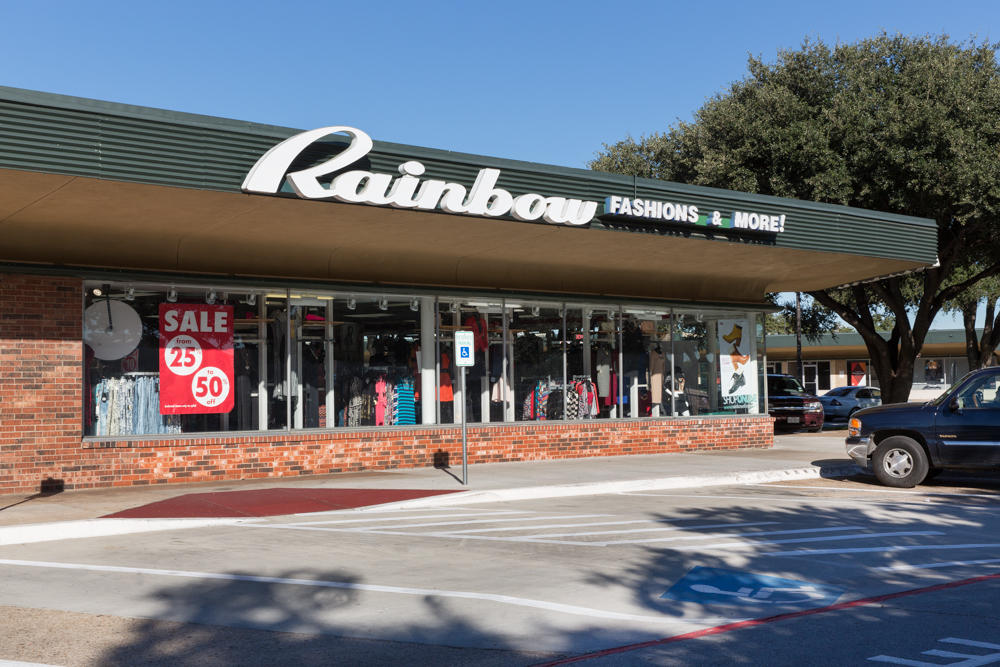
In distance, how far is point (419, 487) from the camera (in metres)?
14.4

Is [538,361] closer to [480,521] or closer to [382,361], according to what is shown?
[382,361]

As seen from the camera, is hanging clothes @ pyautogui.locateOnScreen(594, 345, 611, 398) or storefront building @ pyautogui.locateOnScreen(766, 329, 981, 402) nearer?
hanging clothes @ pyautogui.locateOnScreen(594, 345, 611, 398)

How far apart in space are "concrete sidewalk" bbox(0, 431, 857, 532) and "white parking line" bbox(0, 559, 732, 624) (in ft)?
7.13

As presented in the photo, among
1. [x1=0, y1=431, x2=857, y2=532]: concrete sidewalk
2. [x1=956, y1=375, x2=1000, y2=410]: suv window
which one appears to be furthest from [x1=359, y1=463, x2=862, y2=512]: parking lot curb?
[x1=956, y1=375, x2=1000, y2=410]: suv window

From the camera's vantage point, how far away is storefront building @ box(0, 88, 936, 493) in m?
12.2

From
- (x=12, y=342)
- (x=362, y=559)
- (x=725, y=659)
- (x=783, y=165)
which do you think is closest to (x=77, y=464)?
(x=12, y=342)

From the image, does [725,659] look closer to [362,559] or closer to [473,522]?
[362,559]

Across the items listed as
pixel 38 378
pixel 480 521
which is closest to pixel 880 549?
pixel 480 521

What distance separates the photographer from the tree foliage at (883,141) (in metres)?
22.9

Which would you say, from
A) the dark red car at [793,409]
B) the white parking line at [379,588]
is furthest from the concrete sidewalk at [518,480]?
the dark red car at [793,409]

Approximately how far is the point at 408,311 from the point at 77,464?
612cm

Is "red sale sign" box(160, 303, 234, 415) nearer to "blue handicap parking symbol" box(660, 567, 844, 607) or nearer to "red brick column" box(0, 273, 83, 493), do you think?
"red brick column" box(0, 273, 83, 493)

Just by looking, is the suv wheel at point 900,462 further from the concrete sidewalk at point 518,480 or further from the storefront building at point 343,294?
the storefront building at point 343,294

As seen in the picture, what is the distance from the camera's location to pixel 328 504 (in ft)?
42.0
